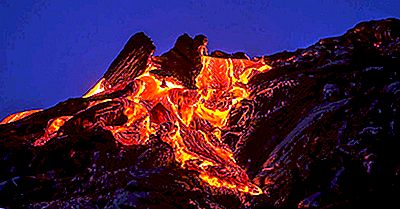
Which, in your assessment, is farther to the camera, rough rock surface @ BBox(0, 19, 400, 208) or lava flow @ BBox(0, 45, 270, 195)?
lava flow @ BBox(0, 45, 270, 195)

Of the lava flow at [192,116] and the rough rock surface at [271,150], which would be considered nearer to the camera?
the rough rock surface at [271,150]

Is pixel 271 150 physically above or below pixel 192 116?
below

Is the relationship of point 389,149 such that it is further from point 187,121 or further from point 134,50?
point 134,50

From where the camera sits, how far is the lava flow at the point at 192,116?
7.79 meters

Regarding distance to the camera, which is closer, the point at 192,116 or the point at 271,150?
the point at 271,150

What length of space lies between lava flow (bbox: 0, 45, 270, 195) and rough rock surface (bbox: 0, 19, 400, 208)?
25cm

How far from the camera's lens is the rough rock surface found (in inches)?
218

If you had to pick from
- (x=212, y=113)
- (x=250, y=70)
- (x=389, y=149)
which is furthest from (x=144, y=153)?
(x=250, y=70)

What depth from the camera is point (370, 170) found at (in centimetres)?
522

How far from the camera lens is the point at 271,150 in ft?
26.6

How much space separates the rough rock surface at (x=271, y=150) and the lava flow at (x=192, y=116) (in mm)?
254

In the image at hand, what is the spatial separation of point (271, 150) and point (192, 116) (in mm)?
2767

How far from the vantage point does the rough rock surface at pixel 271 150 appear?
5531 mm

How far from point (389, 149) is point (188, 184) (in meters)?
2.74
